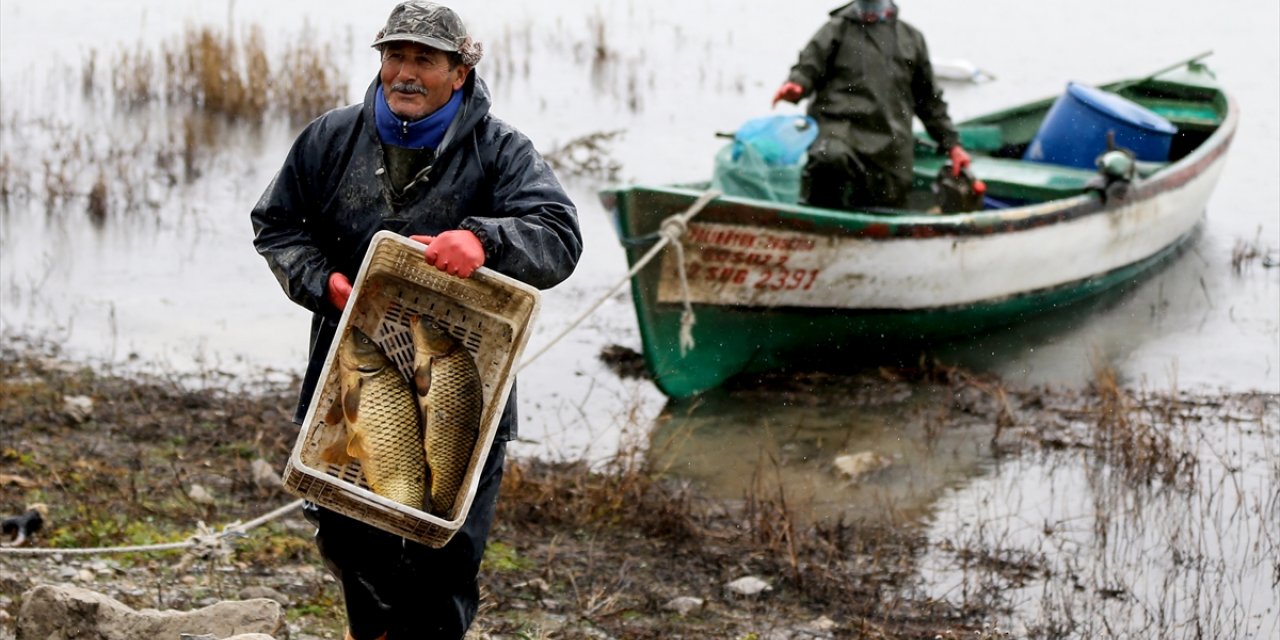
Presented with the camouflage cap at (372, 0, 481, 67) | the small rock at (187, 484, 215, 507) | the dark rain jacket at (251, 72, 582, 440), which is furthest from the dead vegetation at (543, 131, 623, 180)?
the camouflage cap at (372, 0, 481, 67)

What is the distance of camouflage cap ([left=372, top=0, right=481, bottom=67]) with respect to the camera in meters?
3.51

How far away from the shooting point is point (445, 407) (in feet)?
11.8

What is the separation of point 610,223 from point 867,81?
107 inches

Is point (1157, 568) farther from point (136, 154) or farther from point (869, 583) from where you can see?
point (136, 154)

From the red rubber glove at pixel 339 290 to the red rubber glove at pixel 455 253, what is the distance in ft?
0.86

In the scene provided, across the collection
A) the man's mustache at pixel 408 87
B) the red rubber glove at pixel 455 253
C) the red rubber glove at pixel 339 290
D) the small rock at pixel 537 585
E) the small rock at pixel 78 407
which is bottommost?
the small rock at pixel 78 407

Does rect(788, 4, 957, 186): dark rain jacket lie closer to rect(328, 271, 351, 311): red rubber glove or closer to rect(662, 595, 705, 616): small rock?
rect(662, 595, 705, 616): small rock

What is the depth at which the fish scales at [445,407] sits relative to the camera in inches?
141

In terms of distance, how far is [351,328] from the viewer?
11.7 feet

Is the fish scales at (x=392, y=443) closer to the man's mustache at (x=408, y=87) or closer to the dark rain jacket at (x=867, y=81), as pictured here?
the man's mustache at (x=408, y=87)

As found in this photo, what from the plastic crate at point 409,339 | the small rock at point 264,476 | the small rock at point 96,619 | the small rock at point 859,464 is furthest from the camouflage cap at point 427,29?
the small rock at point 859,464

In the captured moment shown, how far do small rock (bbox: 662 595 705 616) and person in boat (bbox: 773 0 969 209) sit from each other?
11.8 feet

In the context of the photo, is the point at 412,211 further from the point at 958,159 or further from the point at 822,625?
the point at 958,159

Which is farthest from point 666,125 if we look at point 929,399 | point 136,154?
point 929,399
